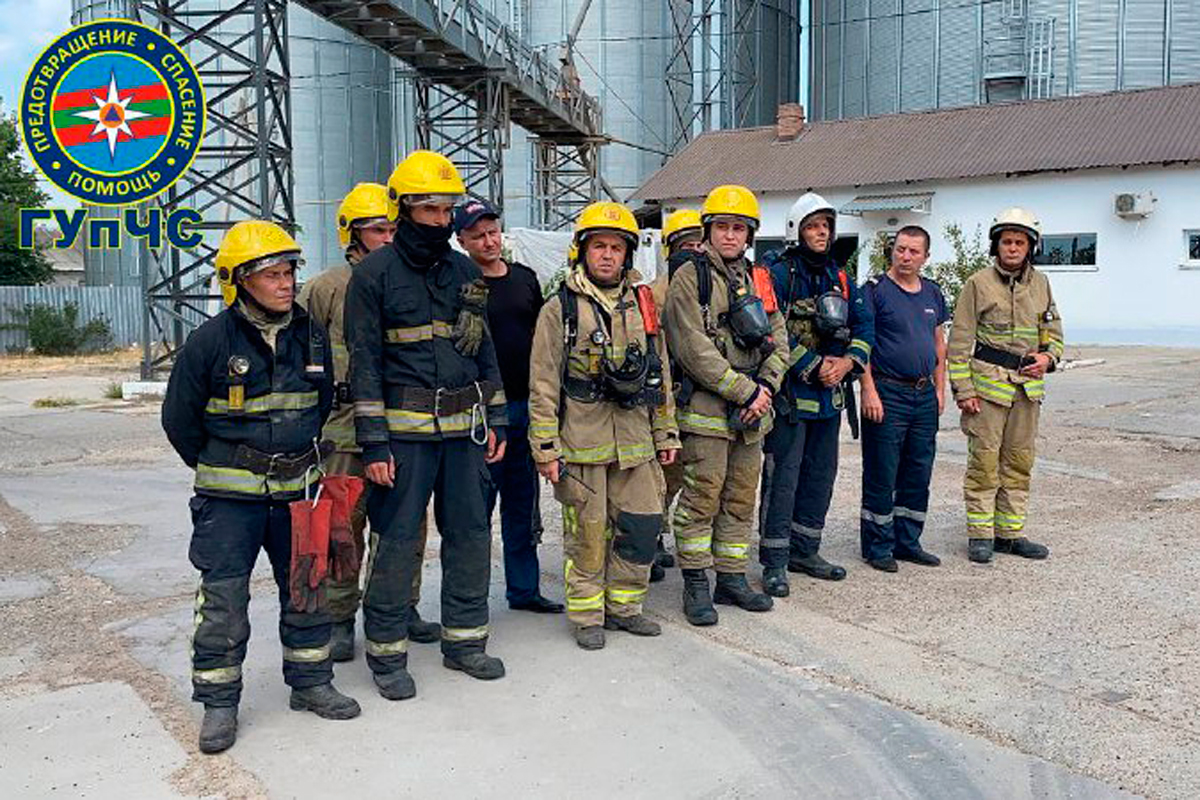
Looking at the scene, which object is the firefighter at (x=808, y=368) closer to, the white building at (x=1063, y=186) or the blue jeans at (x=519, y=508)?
the blue jeans at (x=519, y=508)

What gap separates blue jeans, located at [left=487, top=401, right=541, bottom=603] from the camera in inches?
210

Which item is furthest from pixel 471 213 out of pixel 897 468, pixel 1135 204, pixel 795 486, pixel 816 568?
pixel 1135 204

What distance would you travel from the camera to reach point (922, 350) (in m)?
6.04

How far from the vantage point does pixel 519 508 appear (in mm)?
5465

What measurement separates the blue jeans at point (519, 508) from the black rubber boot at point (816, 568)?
Result: 1444mm

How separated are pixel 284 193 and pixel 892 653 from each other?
1310 cm

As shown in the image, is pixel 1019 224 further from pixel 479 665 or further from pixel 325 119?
pixel 325 119

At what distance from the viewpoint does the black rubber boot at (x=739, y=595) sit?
5.36 meters

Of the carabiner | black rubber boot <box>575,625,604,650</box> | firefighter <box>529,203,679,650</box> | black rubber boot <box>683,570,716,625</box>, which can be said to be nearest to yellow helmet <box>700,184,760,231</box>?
firefighter <box>529,203,679,650</box>

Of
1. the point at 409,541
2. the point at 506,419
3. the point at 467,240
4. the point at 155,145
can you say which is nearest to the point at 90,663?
the point at 409,541

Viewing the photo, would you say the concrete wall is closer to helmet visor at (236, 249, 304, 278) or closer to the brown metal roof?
the brown metal roof

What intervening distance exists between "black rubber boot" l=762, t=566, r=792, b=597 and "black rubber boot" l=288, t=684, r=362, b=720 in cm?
234

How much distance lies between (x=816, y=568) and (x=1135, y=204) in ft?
63.6

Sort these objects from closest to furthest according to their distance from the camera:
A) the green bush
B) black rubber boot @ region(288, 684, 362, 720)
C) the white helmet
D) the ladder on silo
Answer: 1. black rubber boot @ region(288, 684, 362, 720)
2. the white helmet
3. the green bush
4. the ladder on silo
